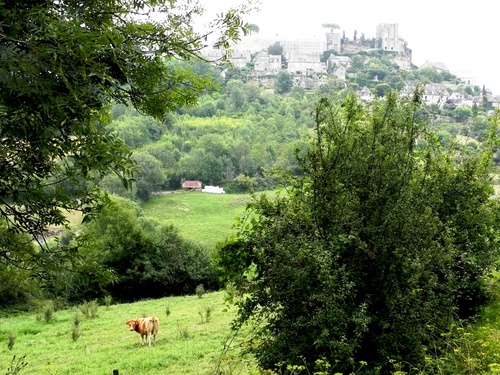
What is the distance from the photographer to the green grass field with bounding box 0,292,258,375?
862 cm

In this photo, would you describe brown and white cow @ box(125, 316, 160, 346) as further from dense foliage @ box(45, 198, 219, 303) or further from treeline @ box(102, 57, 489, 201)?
treeline @ box(102, 57, 489, 201)

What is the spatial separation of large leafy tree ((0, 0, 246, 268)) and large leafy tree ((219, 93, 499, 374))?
2.23 meters

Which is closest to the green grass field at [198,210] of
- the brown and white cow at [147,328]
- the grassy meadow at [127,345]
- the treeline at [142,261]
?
the treeline at [142,261]

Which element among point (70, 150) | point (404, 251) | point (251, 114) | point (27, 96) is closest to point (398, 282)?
point (404, 251)

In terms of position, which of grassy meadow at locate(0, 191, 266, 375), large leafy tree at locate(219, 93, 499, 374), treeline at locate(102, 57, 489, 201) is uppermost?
large leafy tree at locate(219, 93, 499, 374)

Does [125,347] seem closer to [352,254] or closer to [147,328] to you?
[147,328]

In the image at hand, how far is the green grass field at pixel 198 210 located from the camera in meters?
56.1

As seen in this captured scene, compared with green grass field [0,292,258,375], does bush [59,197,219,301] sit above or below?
below

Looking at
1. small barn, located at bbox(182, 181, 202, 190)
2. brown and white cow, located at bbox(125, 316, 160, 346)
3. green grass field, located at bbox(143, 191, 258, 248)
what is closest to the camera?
brown and white cow, located at bbox(125, 316, 160, 346)

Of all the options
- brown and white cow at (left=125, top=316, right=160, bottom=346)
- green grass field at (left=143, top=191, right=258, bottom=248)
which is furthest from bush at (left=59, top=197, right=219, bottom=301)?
green grass field at (left=143, top=191, right=258, bottom=248)

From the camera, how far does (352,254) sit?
5840mm

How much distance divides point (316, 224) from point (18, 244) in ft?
11.4

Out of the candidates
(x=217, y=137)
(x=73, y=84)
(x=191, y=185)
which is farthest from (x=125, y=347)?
(x=217, y=137)

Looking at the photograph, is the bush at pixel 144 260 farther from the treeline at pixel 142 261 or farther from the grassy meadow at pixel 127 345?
the grassy meadow at pixel 127 345
